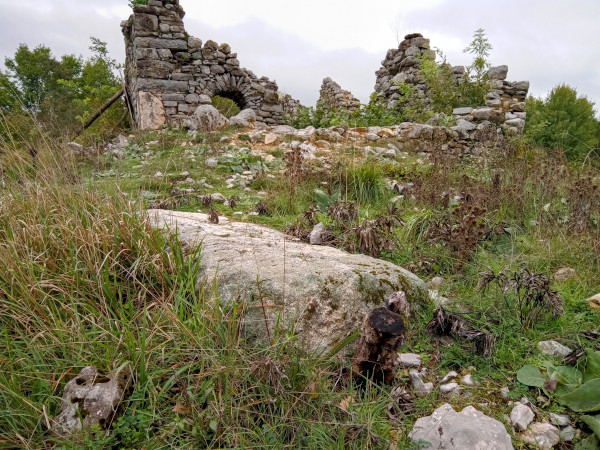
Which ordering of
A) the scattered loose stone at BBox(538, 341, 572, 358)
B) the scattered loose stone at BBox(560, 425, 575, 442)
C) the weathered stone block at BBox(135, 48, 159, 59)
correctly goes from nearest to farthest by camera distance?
the scattered loose stone at BBox(560, 425, 575, 442) → the scattered loose stone at BBox(538, 341, 572, 358) → the weathered stone block at BBox(135, 48, 159, 59)

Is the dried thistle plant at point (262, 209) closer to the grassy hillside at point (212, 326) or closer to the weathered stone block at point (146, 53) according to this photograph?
the grassy hillside at point (212, 326)

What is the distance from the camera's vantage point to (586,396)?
159 centimetres

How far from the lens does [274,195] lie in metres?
4.47

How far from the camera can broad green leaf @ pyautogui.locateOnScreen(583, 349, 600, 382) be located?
1.70m

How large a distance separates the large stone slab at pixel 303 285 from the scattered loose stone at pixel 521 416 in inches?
30.9

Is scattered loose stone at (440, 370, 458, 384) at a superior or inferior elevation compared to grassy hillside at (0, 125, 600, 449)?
inferior

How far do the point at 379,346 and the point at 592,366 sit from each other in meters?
1.01

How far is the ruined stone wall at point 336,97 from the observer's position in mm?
12323

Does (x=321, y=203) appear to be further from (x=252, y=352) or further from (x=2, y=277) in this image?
(x=2, y=277)

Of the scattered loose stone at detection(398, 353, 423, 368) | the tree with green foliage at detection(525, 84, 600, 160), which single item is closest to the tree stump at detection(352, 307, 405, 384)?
the scattered loose stone at detection(398, 353, 423, 368)

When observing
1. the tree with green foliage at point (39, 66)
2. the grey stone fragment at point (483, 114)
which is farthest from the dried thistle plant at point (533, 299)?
the tree with green foliage at point (39, 66)

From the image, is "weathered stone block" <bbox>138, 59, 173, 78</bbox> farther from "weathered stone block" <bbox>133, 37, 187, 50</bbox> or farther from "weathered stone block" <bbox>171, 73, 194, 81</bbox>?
"weathered stone block" <bbox>133, 37, 187, 50</bbox>

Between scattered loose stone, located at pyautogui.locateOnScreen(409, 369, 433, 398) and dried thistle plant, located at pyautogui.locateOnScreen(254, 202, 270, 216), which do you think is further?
dried thistle plant, located at pyautogui.locateOnScreen(254, 202, 270, 216)

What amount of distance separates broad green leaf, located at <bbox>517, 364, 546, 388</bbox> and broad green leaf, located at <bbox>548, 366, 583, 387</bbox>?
5 centimetres
